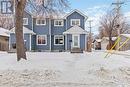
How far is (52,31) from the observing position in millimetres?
48844

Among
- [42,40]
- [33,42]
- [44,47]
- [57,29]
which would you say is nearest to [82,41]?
[57,29]

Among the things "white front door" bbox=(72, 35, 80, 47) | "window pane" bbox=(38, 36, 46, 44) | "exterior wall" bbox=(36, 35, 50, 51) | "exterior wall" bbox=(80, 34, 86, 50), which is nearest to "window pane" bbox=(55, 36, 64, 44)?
"exterior wall" bbox=(36, 35, 50, 51)

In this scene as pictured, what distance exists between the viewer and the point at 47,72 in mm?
16281

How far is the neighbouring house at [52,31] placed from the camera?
1874 inches

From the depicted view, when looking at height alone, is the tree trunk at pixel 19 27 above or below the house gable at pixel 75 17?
below

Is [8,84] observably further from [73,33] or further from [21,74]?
[73,33]

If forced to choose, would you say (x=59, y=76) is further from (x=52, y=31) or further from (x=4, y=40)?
(x=4, y=40)

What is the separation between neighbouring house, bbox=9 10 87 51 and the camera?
156ft

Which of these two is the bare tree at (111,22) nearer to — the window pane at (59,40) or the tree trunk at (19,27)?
the window pane at (59,40)

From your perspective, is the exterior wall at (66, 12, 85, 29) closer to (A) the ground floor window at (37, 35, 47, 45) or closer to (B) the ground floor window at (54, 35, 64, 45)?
(B) the ground floor window at (54, 35, 64, 45)

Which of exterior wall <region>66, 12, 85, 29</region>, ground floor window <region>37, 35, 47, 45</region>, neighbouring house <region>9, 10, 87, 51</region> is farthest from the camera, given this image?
ground floor window <region>37, 35, 47, 45</region>

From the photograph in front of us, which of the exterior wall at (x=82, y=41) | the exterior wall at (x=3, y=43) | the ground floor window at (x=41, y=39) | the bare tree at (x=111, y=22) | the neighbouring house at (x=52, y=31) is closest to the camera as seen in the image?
the exterior wall at (x=82, y=41)

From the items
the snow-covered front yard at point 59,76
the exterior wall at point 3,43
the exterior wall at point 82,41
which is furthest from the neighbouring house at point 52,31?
the snow-covered front yard at point 59,76

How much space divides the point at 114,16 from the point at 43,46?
45331 mm
